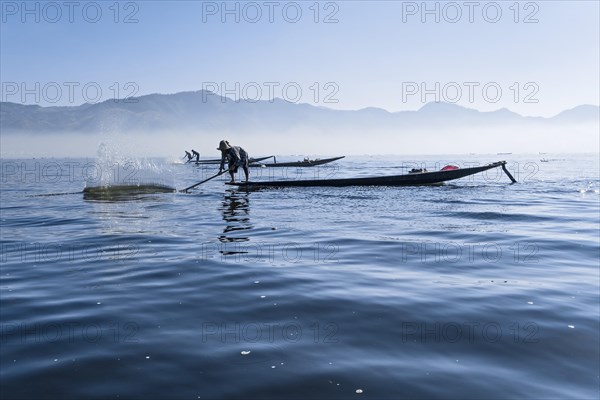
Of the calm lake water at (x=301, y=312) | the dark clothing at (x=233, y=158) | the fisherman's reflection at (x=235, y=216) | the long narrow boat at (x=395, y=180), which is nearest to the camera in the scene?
the calm lake water at (x=301, y=312)

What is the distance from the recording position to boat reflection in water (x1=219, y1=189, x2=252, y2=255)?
8812 millimetres

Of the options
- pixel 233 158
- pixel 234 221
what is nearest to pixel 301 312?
pixel 234 221

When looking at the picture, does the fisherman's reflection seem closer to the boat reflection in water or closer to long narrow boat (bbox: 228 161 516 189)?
the boat reflection in water

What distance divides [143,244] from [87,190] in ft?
50.8

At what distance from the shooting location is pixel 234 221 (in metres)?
12.3

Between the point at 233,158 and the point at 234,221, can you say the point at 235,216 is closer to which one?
the point at 234,221

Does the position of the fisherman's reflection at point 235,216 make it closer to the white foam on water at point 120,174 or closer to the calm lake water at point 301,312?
the calm lake water at point 301,312

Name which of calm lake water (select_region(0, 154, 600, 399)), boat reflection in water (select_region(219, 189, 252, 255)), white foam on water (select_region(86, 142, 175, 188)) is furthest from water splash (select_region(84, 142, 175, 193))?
calm lake water (select_region(0, 154, 600, 399))

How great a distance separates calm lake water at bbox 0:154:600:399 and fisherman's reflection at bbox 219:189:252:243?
14 cm

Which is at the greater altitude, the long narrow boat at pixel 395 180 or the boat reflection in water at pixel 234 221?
the long narrow boat at pixel 395 180

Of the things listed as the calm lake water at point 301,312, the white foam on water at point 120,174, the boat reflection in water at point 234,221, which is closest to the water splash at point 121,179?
the white foam on water at point 120,174

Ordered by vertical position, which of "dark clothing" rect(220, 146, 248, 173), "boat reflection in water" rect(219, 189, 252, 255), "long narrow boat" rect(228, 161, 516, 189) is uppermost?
"dark clothing" rect(220, 146, 248, 173)

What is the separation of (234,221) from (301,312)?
7.74 m

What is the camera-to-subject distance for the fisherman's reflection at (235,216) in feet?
32.5
